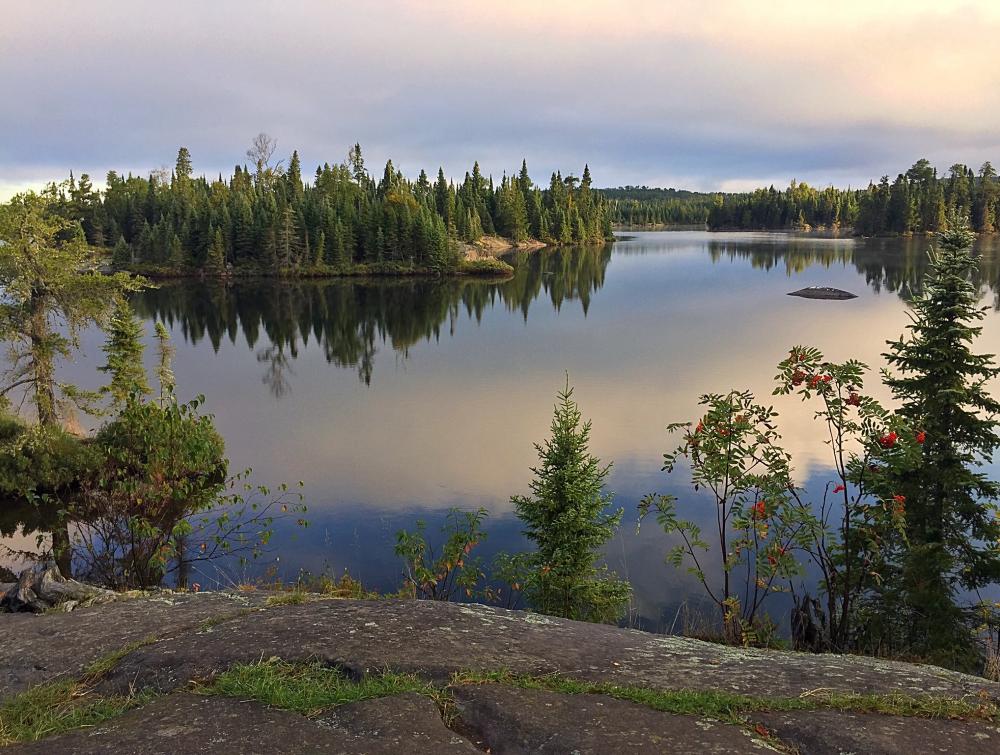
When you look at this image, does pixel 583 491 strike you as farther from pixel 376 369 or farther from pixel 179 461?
pixel 376 369

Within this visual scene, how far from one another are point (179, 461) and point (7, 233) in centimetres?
987

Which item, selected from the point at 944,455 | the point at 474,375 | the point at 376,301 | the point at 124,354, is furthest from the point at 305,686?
the point at 376,301

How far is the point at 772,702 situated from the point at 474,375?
127ft

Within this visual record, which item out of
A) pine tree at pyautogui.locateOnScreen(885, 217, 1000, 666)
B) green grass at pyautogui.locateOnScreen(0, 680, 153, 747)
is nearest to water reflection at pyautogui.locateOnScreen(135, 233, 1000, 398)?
pine tree at pyautogui.locateOnScreen(885, 217, 1000, 666)

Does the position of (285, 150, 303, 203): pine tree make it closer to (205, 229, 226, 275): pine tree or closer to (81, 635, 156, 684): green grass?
(205, 229, 226, 275): pine tree

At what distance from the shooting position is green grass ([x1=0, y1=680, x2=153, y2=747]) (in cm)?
519

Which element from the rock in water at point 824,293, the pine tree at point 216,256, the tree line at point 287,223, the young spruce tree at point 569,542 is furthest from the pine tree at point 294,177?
the young spruce tree at point 569,542

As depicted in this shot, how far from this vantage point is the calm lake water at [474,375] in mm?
22875

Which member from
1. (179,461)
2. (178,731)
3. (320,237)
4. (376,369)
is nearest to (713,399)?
(178,731)

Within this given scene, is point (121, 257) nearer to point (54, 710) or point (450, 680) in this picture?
point (54, 710)

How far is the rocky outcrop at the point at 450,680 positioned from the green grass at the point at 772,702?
73mm

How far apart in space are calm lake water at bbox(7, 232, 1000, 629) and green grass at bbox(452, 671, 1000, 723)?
1115cm

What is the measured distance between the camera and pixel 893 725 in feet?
17.1

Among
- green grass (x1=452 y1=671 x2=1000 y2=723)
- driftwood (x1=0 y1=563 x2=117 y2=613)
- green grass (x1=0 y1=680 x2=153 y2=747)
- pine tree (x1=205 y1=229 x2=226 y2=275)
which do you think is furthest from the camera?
pine tree (x1=205 y1=229 x2=226 y2=275)
